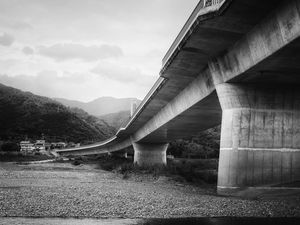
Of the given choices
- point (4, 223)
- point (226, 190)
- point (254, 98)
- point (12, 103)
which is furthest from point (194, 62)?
point (12, 103)

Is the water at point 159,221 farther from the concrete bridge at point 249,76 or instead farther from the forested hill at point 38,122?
the forested hill at point 38,122

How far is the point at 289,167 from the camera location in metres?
16.4

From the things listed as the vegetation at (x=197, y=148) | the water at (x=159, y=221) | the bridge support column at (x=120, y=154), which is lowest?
the water at (x=159, y=221)

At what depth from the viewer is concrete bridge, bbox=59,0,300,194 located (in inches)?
484

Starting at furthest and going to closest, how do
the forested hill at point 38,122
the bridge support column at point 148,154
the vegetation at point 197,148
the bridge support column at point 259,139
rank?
the forested hill at point 38,122
the vegetation at point 197,148
the bridge support column at point 148,154
the bridge support column at point 259,139

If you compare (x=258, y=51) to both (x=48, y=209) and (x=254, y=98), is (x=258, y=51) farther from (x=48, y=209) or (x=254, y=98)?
(x=48, y=209)

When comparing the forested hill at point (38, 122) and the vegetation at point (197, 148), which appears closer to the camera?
the vegetation at point (197, 148)

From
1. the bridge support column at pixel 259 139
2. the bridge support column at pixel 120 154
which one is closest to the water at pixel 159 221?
the bridge support column at pixel 259 139

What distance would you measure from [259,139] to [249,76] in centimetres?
304

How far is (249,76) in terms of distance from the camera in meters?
16.0

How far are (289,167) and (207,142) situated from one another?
7942 centimetres

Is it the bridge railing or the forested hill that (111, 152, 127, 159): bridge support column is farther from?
the forested hill

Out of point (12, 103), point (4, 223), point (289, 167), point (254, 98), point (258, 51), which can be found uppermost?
point (12, 103)

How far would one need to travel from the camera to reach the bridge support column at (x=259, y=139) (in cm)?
1595
